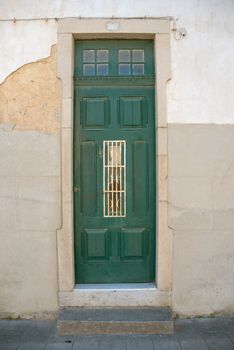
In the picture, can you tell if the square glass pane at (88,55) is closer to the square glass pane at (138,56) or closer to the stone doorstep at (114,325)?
the square glass pane at (138,56)

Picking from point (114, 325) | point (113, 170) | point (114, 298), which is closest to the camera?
point (114, 325)

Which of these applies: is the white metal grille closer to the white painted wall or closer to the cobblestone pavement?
the white painted wall

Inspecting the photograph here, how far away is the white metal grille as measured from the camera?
486 centimetres

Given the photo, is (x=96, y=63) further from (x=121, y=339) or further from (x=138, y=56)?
(x=121, y=339)

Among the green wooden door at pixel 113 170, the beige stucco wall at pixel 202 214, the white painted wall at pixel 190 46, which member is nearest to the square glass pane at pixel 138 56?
the green wooden door at pixel 113 170

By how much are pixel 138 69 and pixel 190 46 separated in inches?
27.9

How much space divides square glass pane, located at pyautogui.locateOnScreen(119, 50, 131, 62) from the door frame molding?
0.93ft

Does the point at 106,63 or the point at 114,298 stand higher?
the point at 106,63

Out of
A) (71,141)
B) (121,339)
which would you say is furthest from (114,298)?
(71,141)

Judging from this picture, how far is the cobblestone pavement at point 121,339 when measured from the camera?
A: 4016mm

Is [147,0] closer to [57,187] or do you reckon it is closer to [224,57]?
[224,57]

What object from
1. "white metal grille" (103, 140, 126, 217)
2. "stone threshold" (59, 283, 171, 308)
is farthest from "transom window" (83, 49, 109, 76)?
"stone threshold" (59, 283, 171, 308)

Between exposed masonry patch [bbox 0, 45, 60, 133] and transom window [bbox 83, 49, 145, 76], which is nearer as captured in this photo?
exposed masonry patch [bbox 0, 45, 60, 133]

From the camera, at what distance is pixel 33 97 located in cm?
471
